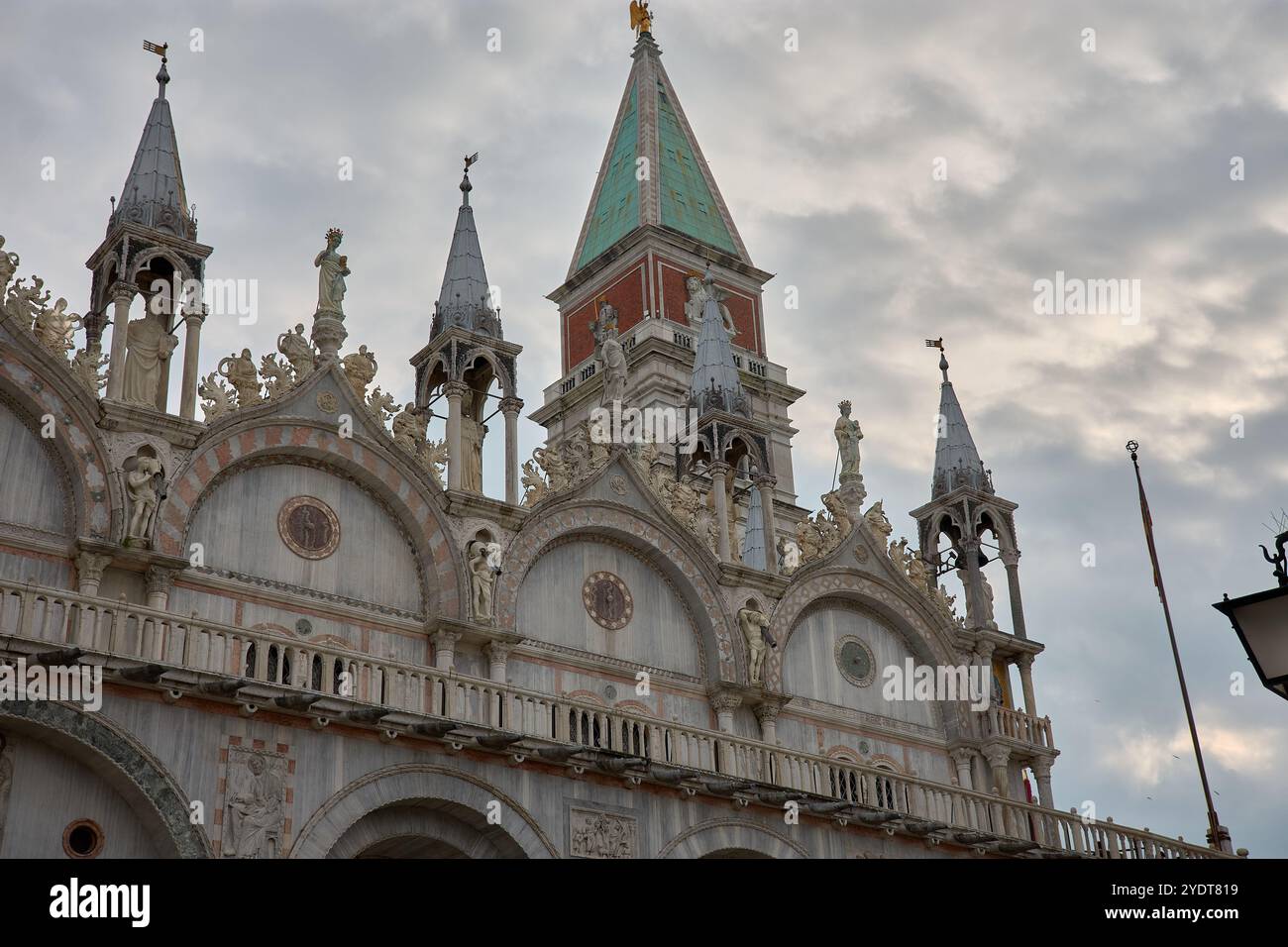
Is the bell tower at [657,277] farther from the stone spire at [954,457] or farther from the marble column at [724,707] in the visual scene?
the marble column at [724,707]

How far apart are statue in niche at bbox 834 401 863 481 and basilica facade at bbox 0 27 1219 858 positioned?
87 millimetres

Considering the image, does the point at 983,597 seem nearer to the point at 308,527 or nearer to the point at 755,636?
the point at 755,636

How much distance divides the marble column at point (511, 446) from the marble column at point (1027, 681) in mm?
13876

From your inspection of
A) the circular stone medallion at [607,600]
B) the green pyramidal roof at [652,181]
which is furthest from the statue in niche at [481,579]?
the green pyramidal roof at [652,181]

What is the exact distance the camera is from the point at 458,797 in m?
22.7

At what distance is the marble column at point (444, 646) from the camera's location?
89.5ft

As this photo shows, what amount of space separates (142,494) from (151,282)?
469cm

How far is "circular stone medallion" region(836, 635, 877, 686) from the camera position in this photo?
111ft

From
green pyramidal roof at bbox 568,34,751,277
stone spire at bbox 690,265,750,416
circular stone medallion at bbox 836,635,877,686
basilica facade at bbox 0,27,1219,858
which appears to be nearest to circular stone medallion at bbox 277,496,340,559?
basilica facade at bbox 0,27,1219,858

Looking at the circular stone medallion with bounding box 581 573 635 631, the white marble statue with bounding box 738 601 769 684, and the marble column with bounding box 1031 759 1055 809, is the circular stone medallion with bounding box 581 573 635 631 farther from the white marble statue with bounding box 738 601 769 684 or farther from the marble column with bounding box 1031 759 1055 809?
the marble column with bounding box 1031 759 1055 809

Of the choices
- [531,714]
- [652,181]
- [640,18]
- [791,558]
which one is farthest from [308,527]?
[640,18]

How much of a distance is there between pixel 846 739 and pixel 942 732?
121 inches
